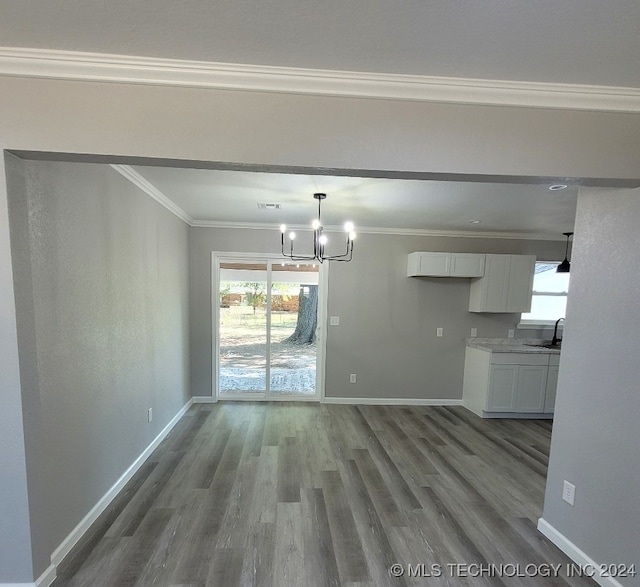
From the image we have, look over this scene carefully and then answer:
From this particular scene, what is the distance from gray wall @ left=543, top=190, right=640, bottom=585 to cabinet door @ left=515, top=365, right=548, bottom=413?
87.6 inches

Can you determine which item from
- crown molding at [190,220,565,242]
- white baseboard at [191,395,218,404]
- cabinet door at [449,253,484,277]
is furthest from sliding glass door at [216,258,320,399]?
cabinet door at [449,253,484,277]

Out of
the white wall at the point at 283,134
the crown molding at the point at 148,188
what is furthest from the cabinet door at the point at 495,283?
the crown molding at the point at 148,188

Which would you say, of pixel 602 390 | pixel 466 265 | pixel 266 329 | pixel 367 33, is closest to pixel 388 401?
pixel 266 329

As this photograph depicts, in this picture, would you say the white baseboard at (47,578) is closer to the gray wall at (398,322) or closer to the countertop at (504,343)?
the gray wall at (398,322)

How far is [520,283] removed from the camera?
4227 millimetres

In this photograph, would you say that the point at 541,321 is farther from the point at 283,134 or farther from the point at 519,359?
the point at 283,134

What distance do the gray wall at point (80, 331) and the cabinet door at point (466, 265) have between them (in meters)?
3.63

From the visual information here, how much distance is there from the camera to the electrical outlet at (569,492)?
1.90 m

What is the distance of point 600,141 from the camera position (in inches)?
55.4

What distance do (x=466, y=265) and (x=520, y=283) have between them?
2.58ft

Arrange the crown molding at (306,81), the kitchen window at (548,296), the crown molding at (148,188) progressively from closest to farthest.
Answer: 1. the crown molding at (306,81)
2. the crown molding at (148,188)
3. the kitchen window at (548,296)

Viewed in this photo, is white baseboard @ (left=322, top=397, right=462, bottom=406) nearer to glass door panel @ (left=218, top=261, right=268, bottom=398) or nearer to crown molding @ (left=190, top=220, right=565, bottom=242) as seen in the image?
glass door panel @ (left=218, top=261, right=268, bottom=398)

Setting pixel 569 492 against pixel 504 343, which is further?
pixel 504 343

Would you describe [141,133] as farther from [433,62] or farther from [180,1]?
[433,62]
